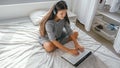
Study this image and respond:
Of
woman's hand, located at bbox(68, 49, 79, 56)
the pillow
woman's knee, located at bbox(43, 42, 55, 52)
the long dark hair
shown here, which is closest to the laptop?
woman's hand, located at bbox(68, 49, 79, 56)

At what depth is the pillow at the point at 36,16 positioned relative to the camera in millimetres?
1922

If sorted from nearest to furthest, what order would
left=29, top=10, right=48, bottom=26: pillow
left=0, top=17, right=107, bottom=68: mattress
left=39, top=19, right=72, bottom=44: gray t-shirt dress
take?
left=0, top=17, right=107, bottom=68: mattress → left=39, top=19, right=72, bottom=44: gray t-shirt dress → left=29, top=10, right=48, bottom=26: pillow

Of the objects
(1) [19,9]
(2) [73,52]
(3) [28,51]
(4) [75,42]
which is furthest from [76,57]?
(1) [19,9]

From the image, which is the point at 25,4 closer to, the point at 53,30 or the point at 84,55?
the point at 53,30

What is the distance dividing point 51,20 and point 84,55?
480 millimetres

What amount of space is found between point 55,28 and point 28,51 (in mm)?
363

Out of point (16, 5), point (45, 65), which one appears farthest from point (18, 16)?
point (45, 65)

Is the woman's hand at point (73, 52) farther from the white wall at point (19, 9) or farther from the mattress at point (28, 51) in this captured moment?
the white wall at point (19, 9)

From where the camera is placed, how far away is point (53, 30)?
1.42 m

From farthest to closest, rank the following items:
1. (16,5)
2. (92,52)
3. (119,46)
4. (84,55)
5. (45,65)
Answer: (16,5) → (119,46) → (92,52) → (84,55) → (45,65)

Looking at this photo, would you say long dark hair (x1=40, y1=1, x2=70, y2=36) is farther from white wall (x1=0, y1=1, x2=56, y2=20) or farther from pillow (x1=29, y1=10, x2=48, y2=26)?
white wall (x1=0, y1=1, x2=56, y2=20)

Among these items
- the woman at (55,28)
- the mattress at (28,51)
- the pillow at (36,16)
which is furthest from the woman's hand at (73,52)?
the pillow at (36,16)

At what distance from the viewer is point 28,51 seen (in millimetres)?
1407

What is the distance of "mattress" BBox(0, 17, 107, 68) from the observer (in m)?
1.26
